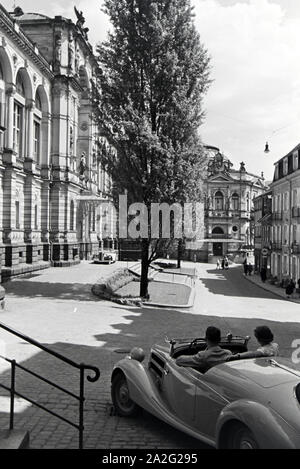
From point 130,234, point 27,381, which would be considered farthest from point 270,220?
point 27,381

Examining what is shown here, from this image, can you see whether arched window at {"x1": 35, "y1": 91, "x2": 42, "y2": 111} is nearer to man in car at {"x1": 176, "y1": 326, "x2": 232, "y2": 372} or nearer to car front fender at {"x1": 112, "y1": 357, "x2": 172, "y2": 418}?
car front fender at {"x1": 112, "y1": 357, "x2": 172, "y2": 418}

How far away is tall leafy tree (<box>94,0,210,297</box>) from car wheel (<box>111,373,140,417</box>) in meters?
15.0

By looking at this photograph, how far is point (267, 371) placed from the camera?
5070mm

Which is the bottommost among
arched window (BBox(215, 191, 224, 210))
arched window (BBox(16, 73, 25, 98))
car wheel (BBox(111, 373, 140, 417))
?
car wheel (BBox(111, 373, 140, 417))

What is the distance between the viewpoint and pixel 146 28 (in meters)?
Answer: 22.2

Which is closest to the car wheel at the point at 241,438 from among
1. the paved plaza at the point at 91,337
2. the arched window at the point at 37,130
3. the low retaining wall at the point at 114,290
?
the paved plaza at the point at 91,337

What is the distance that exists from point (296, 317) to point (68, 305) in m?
9.22

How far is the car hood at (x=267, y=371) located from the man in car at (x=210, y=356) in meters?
0.38

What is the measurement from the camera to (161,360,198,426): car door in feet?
18.3

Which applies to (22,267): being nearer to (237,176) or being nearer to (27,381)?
(27,381)

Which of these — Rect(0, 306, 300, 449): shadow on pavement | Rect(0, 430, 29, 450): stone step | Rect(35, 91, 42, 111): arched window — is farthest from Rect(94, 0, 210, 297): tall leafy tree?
Rect(0, 430, 29, 450): stone step

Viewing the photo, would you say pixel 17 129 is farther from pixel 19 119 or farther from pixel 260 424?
pixel 260 424

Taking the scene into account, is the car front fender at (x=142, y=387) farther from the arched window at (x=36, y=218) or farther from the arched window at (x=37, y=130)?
the arched window at (x=37, y=130)

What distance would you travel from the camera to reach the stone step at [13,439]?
4543mm
